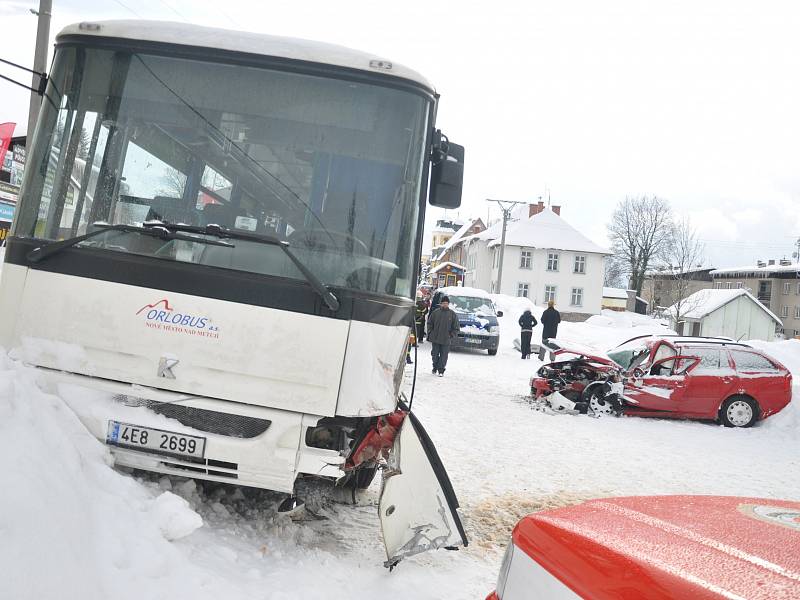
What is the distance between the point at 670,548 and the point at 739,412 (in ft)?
39.5

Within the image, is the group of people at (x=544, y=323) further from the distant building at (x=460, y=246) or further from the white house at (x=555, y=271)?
the distant building at (x=460, y=246)

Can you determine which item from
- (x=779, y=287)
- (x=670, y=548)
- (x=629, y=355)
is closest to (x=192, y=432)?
(x=670, y=548)

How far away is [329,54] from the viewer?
453cm

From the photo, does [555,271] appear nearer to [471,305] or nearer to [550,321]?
[471,305]

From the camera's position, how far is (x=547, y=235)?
66.2 m

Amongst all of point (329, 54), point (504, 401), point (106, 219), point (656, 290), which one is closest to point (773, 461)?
point (504, 401)

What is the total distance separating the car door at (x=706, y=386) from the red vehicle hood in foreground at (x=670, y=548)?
1074 cm

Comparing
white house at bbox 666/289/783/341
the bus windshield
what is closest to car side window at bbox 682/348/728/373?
the bus windshield

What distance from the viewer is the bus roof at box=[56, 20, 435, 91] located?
14.7 ft

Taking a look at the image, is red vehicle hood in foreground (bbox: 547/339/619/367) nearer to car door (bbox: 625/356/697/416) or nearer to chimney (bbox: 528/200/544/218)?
car door (bbox: 625/356/697/416)

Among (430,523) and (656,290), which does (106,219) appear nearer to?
(430,523)

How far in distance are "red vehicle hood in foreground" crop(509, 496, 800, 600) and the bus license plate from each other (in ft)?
7.23

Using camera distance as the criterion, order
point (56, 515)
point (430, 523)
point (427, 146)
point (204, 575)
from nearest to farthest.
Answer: point (56, 515), point (204, 575), point (430, 523), point (427, 146)

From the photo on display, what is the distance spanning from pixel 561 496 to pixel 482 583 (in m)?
2.79
